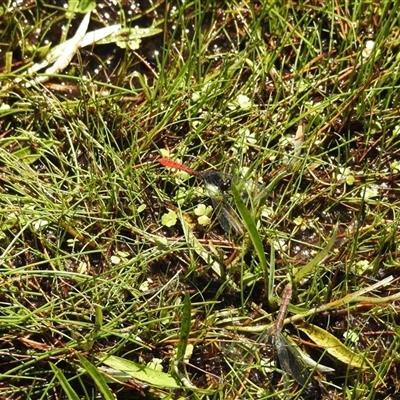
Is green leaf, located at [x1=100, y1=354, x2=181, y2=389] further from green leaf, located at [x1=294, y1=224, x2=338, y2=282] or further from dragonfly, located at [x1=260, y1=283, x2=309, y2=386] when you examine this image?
green leaf, located at [x1=294, y1=224, x2=338, y2=282]

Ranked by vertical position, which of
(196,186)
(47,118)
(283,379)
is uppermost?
(47,118)

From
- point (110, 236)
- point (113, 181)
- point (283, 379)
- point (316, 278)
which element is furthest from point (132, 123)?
point (283, 379)

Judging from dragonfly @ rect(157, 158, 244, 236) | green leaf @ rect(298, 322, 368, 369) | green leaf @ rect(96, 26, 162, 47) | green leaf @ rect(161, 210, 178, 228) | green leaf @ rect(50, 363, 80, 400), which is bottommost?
green leaf @ rect(298, 322, 368, 369)

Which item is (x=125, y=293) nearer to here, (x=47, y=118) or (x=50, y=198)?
(x=50, y=198)

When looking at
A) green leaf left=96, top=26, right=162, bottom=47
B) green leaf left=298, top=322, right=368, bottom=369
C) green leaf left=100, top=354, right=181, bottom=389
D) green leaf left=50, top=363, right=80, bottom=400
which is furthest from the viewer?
green leaf left=96, top=26, right=162, bottom=47

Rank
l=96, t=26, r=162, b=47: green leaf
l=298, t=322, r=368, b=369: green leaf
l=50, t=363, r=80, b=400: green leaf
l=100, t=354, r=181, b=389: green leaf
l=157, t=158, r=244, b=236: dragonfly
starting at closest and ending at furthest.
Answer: l=50, t=363, r=80, b=400: green leaf
l=100, t=354, r=181, b=389: green leaf
l=298, t=322, r=368, b=369: green leaf
l=157, t=158, r=244, b=236: dragonfly
l=96, t=26, r=162, b=47: green leaf

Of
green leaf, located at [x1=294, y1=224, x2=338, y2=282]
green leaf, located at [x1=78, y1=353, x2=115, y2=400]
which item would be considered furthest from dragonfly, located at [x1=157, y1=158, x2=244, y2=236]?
green leaf, located at [x1=78, y1=353, x2=115, y2=400]

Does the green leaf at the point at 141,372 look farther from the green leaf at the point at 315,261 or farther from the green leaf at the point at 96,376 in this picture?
the green leaf at the point at 315,261
